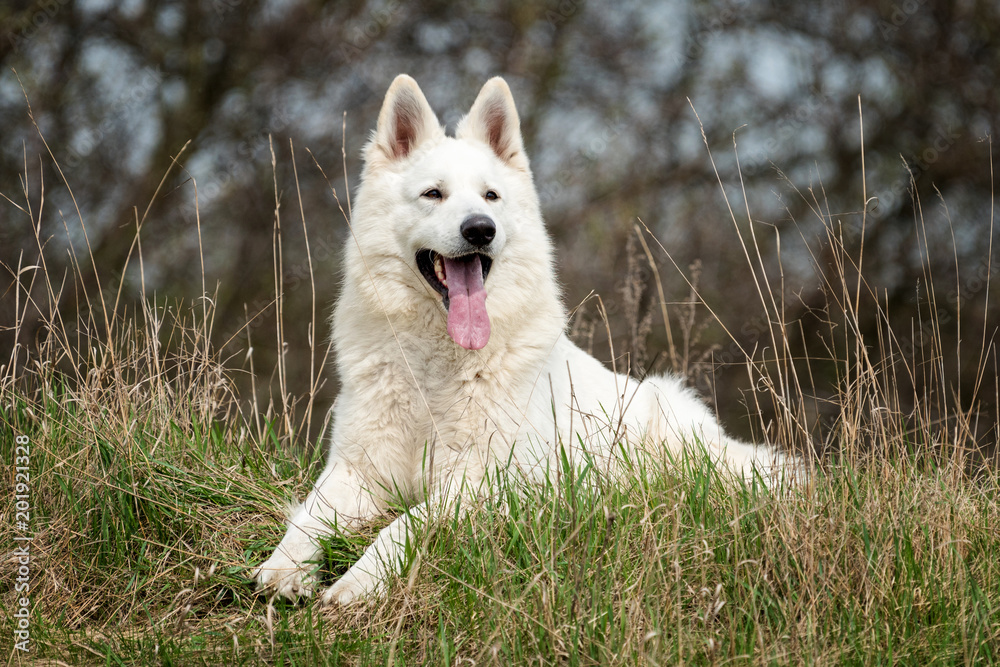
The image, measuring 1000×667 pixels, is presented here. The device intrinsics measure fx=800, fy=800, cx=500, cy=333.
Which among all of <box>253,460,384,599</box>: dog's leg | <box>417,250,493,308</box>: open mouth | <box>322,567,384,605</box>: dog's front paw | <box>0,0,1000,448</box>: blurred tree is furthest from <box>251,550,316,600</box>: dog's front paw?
<box>0,0,1000,448</box>: blurred tree

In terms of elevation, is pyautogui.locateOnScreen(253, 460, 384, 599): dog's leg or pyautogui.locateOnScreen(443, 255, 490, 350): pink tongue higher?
pyautogui.locateOnScreen(443, 255, 490, 350): pink tongue

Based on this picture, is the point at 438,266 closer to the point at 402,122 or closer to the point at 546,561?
the point at 402,122

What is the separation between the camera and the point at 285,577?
9.12ft

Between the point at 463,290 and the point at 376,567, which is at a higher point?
the point at 463,290

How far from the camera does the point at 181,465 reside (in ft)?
11.1

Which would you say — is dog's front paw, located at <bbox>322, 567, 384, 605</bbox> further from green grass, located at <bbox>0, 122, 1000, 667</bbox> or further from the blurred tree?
the blurred tree

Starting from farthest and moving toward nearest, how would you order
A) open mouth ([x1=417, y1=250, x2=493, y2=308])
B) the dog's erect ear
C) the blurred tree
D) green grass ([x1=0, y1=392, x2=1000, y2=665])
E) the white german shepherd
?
the blurred tree
the dog's erect ear
open mouth ([x1=417, y1=250, x2=493, y2=308])
the white german shepherd
green grass ([x1=0, y1=392, x2=1000, y2=665])

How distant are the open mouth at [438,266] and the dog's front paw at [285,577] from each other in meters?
1.30

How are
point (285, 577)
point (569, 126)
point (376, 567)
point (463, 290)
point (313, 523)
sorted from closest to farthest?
1. point (376, 567)
2. point (285, 577)
3. point (313, 523)
4. point (463, 290)
5. point (569, 126)

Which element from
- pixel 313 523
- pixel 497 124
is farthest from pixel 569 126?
pixel 313 523

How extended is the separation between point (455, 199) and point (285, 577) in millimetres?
1745

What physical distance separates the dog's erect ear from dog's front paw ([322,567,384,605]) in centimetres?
220

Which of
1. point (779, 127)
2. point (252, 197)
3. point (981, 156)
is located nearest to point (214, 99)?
point (252, 197)

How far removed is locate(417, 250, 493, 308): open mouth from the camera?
11.8 feet
